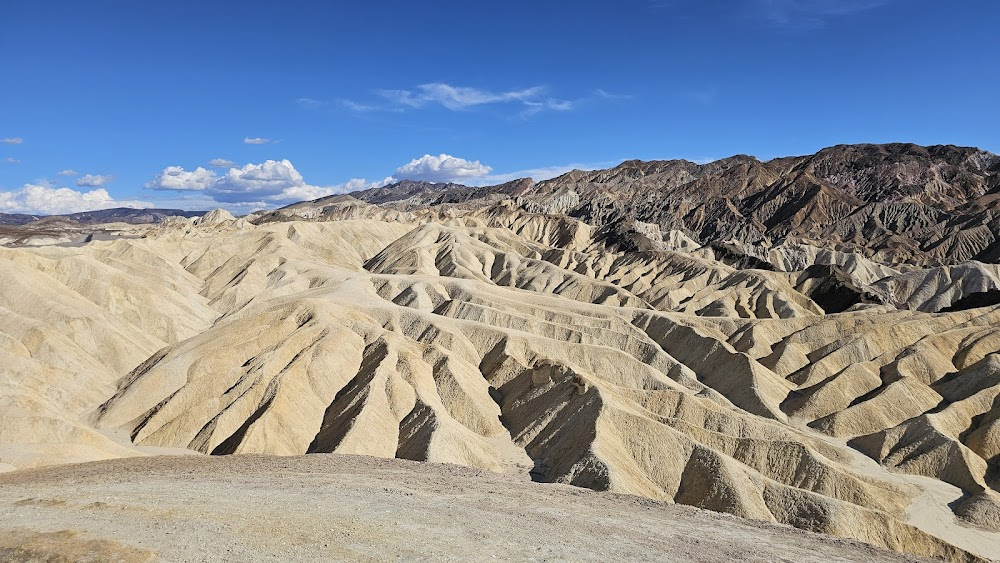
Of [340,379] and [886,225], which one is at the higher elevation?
[886,225]

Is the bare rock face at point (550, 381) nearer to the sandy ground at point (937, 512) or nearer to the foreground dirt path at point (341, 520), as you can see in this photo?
the sandy ground at point (937, 512)

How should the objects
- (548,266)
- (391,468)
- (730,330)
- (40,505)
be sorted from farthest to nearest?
1. (548,266)
2. (730,330)
3. (391,468)
4. (40,505)

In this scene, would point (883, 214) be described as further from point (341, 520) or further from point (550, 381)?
point (341, 520)

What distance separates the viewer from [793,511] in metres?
35.6

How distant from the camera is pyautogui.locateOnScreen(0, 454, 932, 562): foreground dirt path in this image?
20641mm

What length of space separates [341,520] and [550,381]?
31.5m

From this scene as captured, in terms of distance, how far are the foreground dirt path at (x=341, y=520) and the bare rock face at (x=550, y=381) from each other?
886 cm

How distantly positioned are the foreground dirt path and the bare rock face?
8.86 metres

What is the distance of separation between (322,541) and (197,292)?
285ft

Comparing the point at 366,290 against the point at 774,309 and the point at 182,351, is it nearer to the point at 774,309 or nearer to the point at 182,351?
the point at 182,351

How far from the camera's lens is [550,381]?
5356cm

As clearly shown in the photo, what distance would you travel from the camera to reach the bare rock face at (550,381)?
4041cm

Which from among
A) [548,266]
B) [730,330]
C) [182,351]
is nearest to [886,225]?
[548,266]

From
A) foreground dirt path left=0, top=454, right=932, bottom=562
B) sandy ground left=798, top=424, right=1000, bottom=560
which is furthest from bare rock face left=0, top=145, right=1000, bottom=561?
Result: foreground dirt path left=0, top=454, right=932, bottom=562
